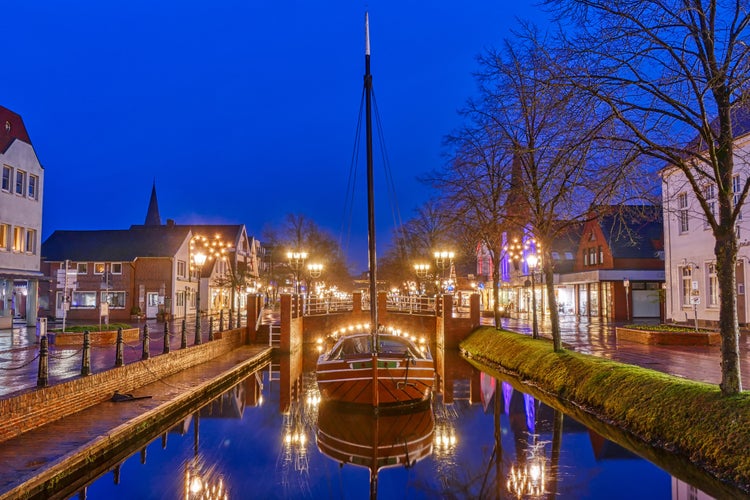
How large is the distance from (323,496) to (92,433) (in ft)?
15.8

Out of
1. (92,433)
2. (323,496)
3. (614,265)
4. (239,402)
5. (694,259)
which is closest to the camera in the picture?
(323,496)

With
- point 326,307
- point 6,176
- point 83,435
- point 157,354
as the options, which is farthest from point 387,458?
point 6,176

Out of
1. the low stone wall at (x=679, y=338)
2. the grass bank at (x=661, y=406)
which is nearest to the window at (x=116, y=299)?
the grass bank at (x=661, y=406)

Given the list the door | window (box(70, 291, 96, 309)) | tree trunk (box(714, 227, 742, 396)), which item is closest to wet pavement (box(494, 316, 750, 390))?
tree trunk (box(714, 227, 742, 396))

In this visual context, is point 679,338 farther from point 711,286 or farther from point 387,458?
point 387,458

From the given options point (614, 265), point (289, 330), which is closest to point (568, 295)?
point (614, 265)

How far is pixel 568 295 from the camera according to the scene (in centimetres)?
5738

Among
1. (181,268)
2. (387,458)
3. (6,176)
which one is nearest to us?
(387,458)

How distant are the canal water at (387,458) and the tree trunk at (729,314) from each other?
81.0 inches

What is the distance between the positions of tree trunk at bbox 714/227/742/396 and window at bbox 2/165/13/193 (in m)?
32.9

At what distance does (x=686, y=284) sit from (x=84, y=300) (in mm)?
46383

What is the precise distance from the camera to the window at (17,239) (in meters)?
32.0

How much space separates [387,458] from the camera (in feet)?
38.5

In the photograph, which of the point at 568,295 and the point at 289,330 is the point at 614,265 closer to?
the point at 568,295
